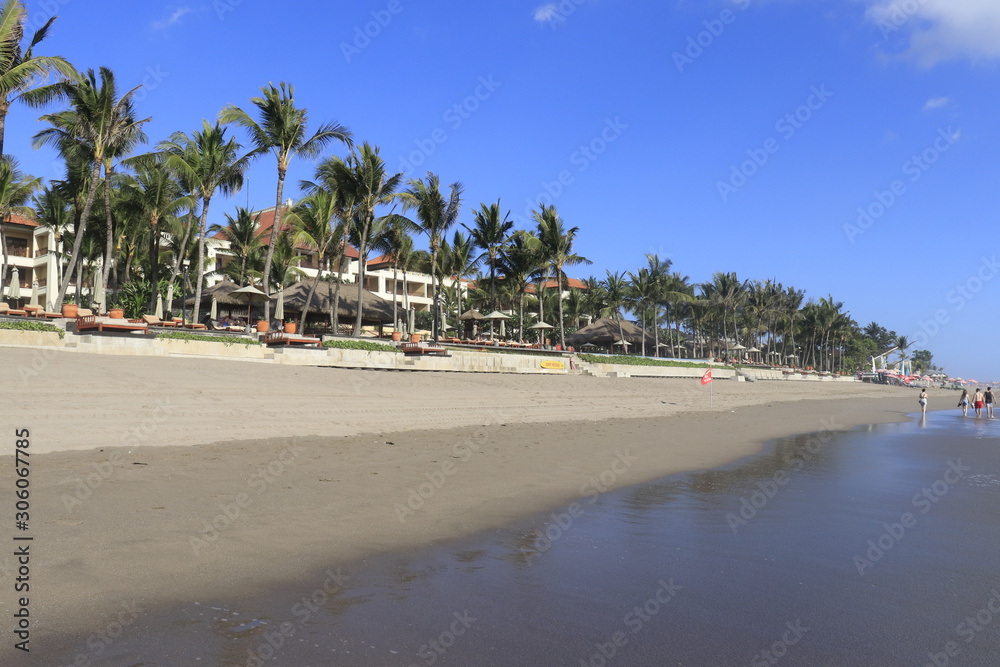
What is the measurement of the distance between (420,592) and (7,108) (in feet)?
72.8

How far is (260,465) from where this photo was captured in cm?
815

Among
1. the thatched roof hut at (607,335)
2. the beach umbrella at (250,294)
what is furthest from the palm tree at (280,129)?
the thatched roof hut at (607,335)

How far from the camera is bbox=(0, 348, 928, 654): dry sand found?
15.1 ft

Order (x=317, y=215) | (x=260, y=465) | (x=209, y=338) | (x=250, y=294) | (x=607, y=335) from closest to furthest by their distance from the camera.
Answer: (x=260, y=465)
(x=209, y=338)
(x=250, y=294)
(x=317, y=215)
(x=607, y=335)

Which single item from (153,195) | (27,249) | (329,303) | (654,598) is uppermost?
(153,195)

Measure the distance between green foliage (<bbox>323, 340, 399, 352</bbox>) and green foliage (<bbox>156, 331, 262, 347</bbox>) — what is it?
257 centimetres

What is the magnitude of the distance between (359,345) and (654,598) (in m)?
18.5

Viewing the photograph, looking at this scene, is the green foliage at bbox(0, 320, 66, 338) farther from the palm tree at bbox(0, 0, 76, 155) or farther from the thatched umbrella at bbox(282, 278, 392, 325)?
the thatched umbrella at bbox(282, 278, 392, 325)

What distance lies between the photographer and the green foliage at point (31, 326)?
52.0 feet

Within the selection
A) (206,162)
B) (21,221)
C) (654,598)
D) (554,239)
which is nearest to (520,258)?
(554,239)

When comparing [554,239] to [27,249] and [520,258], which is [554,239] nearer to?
[520,258]

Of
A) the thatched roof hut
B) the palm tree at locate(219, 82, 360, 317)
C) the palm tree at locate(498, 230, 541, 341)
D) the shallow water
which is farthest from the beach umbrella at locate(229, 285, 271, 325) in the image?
the thatched roof hut

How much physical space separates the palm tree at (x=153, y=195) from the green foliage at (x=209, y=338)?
1438 cm

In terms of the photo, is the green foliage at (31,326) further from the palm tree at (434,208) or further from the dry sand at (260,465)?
the palm tree at (434,208)
